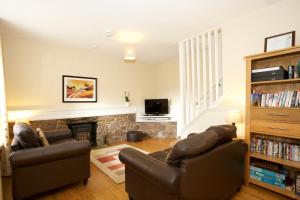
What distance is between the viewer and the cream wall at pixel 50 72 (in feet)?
11.0

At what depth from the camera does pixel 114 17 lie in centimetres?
255

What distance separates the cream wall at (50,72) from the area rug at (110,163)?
1265 millimetres

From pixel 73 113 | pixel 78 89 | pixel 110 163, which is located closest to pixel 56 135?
pixel 73 113

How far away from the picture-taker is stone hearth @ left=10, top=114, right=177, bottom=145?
175 inches

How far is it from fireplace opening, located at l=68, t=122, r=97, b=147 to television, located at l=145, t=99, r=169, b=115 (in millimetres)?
1801

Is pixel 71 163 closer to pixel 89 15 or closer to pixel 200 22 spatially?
pixel 89 15

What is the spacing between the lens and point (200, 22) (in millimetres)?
2812

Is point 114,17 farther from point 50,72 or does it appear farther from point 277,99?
point 277,99

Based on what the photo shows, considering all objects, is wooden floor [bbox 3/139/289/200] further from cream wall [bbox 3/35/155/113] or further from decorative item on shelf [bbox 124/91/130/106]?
decorative item on shelf [bbox 124/91/130/106]

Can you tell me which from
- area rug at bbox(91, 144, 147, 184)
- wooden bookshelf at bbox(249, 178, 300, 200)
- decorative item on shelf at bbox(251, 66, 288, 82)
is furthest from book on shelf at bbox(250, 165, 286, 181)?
area rug at bbox(91, 144, 147, 184)

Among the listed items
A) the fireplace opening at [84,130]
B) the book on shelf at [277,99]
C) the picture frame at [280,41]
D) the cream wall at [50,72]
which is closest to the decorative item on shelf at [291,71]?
the book on shelf at [277,99]

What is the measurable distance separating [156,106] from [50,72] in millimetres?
3114

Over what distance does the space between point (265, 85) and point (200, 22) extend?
4.83 feet

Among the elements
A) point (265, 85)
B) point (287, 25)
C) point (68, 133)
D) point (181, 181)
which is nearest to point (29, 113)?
point (68, 133)
